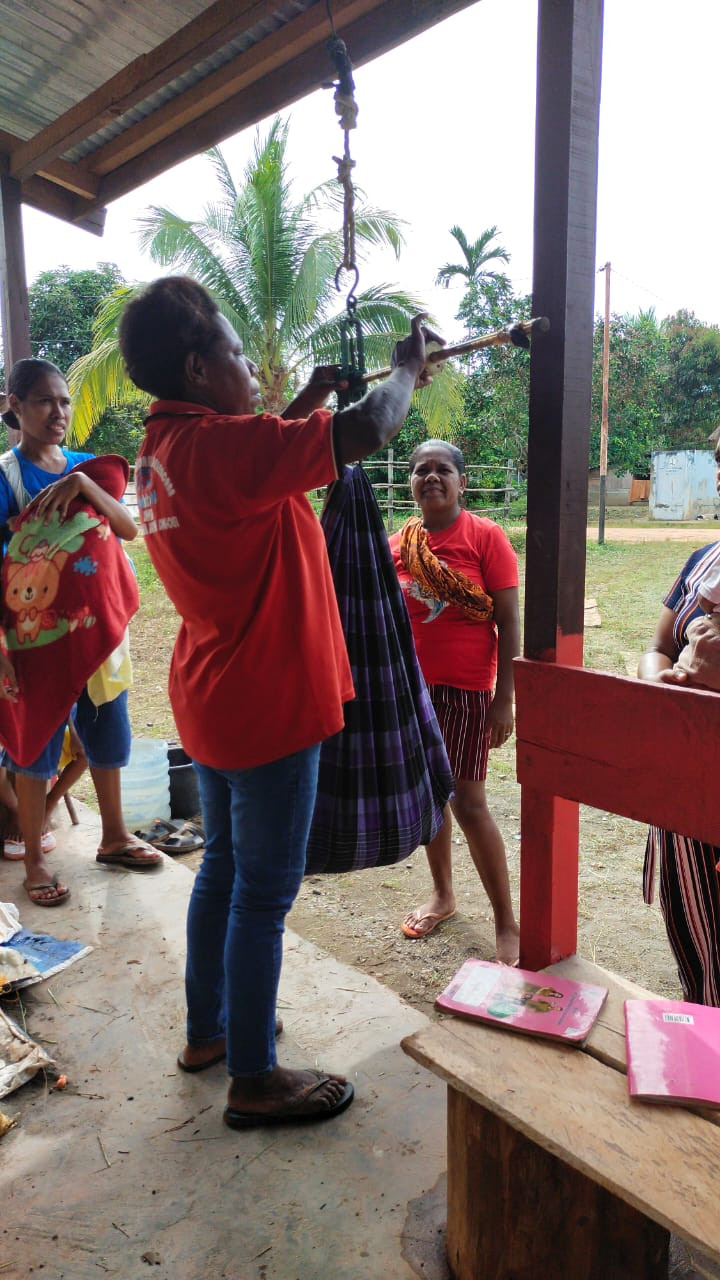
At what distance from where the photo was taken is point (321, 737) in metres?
1.53

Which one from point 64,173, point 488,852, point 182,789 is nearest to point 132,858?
point 182,789

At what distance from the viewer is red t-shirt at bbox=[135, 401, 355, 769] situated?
4.62 feet

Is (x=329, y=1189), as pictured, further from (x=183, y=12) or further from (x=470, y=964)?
(x=183, y=12)

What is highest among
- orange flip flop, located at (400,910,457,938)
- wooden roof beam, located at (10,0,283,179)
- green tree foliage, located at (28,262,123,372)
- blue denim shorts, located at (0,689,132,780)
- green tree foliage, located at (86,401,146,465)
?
green tree foliage, located at (28,262,123,372)

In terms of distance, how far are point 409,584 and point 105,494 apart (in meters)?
1.03

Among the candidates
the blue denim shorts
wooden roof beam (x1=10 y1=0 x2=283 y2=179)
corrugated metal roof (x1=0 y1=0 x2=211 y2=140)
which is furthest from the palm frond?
the blue denim shorts

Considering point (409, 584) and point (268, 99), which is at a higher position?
point (268, 99)

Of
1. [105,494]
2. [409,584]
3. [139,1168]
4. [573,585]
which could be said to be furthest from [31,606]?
[573,585]

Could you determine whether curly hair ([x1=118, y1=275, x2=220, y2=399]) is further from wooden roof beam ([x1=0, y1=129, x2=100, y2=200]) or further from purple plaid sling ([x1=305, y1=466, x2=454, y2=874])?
wooden roof beam ([x1=0, y1=129, x2=100, y2=200])

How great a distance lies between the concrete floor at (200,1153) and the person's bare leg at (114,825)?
578mm

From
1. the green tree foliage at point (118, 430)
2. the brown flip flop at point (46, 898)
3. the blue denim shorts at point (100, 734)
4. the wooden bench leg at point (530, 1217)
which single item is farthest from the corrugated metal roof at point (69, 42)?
the green tree foliage at point (118, 430)

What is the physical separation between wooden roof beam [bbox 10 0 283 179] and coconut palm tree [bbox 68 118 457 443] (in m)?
5.85

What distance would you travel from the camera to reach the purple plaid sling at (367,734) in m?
1.82

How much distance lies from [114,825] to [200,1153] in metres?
1.45
